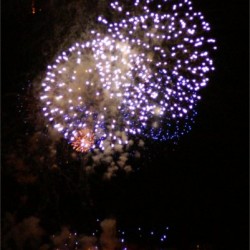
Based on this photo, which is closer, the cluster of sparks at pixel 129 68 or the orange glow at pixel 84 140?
the cluster of sparks at pixel 129 68

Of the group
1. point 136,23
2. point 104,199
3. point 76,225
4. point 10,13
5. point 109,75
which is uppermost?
point 10,13

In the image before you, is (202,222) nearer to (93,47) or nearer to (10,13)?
(93,47)

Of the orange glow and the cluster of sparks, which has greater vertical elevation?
the cluster of sparks

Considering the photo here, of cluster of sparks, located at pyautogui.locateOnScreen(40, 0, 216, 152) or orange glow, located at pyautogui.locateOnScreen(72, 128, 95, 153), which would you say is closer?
cluster of sparks, located at pyautogui.locateOnScreen(40, 0, 216, 152)

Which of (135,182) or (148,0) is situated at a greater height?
(148,0)

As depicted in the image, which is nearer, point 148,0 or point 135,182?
point 148,0

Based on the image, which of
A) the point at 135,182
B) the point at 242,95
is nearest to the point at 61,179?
the point at 135,182
